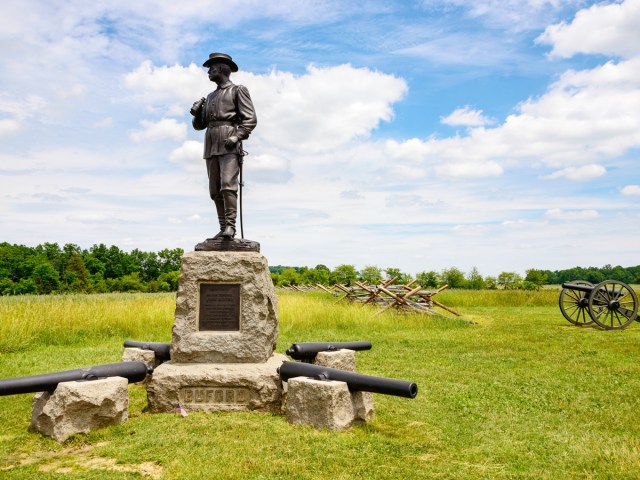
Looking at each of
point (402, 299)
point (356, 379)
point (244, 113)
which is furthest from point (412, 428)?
point (402, 299)

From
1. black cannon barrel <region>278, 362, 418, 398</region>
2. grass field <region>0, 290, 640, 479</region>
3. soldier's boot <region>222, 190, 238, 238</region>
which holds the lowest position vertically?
grass field <region>0, 290, 640, 479</region>

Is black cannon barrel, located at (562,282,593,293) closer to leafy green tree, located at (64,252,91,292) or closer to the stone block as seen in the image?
the stone block

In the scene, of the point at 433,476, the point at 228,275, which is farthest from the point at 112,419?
the point at 433,476

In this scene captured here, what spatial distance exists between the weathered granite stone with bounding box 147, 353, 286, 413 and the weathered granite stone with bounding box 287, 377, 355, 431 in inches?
22.7

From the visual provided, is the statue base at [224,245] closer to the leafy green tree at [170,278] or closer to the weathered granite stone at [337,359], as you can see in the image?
the weathered granite stone at [337,359]

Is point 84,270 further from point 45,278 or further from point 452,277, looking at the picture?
point 452,277

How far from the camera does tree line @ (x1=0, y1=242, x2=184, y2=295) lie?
42875mm

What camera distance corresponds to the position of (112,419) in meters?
5.16

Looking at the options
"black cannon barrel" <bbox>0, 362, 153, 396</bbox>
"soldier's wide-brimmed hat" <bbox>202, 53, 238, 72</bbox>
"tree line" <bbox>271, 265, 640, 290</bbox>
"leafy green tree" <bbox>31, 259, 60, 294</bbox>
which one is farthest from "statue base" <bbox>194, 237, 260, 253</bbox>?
"leafy green tree" <bbox>31, 259, 60, 294</bbox>

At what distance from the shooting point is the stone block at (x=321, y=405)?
16.4 feet

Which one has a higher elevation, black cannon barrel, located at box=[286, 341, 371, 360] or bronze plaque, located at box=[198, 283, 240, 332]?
bronze plaque, located at box=[198, 283, 240, 332]

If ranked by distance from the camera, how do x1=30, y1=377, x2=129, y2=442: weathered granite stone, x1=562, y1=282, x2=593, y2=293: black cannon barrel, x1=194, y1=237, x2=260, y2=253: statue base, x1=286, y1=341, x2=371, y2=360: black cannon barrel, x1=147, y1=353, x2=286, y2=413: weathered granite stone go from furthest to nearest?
1. x1=562, y1=282, x2=593, y2=293: black cannon barrel
2. x1=286, y1=341, x2=371, y2=360: black cannon barrel
3. x1=194, y1=237, x2=260, y2=253: statue base
4. x1=147, y1=353, x2=286, y2=413: weathered granite stone
5. x1=30, y1=377, x2=129, y2=442: weathered granite stone

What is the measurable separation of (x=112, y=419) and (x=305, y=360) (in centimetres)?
257

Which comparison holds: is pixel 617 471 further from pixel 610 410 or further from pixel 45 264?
pixel 45 264
